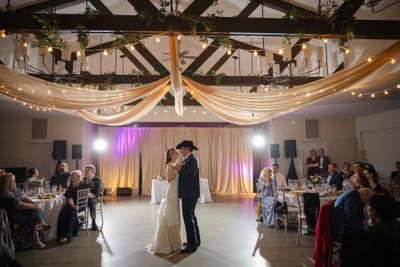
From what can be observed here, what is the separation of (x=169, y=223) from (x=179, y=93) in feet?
6.57

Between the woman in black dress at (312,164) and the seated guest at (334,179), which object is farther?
the woman in black dress at (312,164)

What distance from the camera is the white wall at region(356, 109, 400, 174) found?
8.48m

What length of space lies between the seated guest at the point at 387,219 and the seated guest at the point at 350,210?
67 cm

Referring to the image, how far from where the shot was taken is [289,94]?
3824 mm

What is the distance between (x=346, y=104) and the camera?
7523 mm

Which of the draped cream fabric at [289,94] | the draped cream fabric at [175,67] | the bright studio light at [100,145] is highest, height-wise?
the draped cream fabric at [175,67]

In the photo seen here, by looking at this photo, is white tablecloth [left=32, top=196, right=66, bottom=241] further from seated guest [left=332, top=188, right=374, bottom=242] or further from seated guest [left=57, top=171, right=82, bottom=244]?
seated guest [left=332, top=188, right=374, bottom=242]

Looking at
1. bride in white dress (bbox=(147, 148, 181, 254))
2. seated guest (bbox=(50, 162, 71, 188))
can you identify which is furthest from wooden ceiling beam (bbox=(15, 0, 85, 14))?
bride in white dress (bbox=(147, 148, 181, 254))

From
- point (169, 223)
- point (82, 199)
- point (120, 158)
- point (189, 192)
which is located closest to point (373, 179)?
point (189, 192)

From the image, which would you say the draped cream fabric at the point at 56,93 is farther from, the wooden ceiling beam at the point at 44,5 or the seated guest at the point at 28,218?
the wooden ceiling beam at the point at 44,5

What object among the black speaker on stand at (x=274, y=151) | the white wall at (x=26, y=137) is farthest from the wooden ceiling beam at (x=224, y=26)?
the white wall at (x=26, y=137)

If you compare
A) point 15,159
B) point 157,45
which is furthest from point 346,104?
point 15,159

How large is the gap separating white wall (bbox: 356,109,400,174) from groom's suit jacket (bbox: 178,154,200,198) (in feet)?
23.8

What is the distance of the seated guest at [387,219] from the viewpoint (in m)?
2.33
